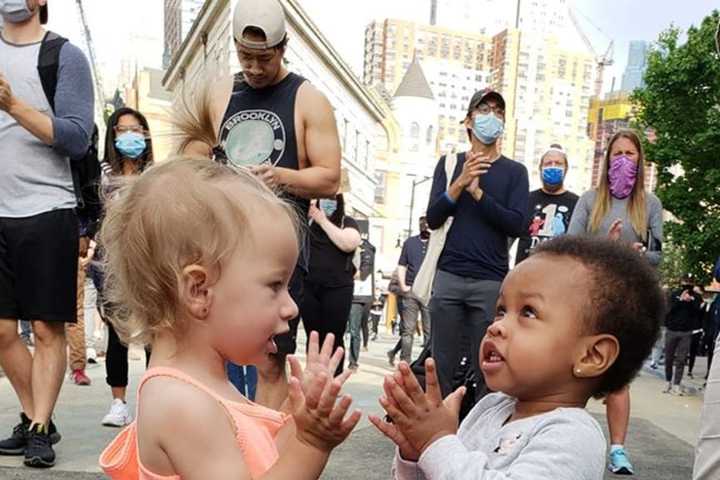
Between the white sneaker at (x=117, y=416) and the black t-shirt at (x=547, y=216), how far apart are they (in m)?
2.50

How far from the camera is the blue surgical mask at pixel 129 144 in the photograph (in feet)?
13.3

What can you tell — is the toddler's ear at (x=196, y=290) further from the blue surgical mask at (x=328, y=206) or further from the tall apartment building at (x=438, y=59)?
the tall apartment building at (x=438, y=59)

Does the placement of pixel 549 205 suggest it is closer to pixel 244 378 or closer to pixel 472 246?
pixel 472 246

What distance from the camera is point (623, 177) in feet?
12.7

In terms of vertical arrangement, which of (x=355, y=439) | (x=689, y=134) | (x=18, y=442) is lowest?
(x=355, y=439)

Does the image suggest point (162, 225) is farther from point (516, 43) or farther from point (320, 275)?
point (516, 43)

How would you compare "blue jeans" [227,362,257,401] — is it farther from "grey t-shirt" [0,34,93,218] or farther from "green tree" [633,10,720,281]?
"green tree" [633,10,720,281]

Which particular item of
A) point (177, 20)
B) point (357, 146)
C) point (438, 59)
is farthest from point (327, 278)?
point (438, 59)

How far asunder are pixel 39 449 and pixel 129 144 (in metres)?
1.83

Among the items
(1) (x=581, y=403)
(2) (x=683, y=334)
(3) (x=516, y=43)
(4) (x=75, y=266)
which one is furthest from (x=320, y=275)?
(3) (x=516, y=43)

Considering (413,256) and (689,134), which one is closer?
(413,256)

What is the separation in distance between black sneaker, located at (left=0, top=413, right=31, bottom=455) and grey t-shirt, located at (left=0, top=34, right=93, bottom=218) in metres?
0.99

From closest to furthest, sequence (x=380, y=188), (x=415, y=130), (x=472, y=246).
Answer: (x=472, y=246) < (x=380, y=188) < (x=415, y=130)

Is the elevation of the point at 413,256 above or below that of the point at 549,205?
below
